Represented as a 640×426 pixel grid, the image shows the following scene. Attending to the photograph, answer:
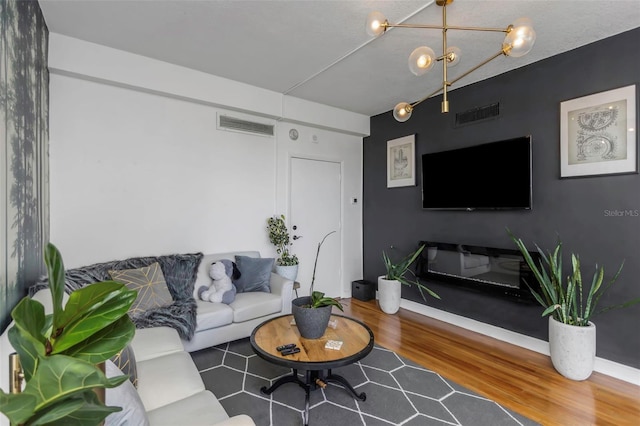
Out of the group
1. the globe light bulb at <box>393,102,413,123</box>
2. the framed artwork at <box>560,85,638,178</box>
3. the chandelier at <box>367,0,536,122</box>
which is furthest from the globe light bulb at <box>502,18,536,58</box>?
the framed artwork at <box>560,85,638,178</box>

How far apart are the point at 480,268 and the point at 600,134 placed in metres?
1.57

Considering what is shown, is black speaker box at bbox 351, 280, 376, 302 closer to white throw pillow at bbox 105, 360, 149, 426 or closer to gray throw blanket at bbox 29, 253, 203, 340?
gray throw blanket at bbox 29, 253, 203, 340

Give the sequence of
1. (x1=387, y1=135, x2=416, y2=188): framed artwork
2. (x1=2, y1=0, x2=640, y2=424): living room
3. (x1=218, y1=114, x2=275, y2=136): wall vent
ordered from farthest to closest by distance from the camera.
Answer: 1. (x1=387, y1=135, x2=416, y2=188): framed artwork
2. (x1=218, y1=114, x2=275, y2=136): wall vent
3. (x1=2, y1=0, x2=640, y2=424): living room

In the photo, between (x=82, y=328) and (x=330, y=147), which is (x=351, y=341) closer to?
(x=82, y=328)

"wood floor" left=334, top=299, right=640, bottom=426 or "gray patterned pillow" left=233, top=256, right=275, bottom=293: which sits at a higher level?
"gray patterned pillow" left=233, top=256, right=275, bottom=293

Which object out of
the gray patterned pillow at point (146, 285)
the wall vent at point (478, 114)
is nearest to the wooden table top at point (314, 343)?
the gray patterned pillow at point (146, 285)

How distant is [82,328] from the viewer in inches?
23.7

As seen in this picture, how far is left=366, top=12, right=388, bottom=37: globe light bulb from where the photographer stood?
1.77 m

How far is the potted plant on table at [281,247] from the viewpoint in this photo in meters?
→ 3.59

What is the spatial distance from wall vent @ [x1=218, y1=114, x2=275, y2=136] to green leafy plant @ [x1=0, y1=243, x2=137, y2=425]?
311cm

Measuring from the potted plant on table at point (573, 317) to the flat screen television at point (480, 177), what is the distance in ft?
2.12

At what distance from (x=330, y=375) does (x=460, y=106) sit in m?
3.14

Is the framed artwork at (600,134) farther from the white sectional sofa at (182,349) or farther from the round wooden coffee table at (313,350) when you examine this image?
the white sectional sofa at (182,349)

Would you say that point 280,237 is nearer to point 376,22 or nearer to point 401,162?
point 401,162
